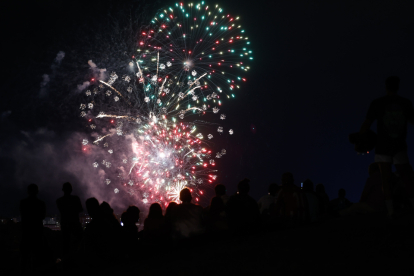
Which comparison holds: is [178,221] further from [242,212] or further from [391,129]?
[391,129]

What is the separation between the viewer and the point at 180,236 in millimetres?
6219

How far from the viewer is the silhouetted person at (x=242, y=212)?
6180 millimetres

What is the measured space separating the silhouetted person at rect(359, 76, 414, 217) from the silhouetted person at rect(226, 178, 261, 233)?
214cm

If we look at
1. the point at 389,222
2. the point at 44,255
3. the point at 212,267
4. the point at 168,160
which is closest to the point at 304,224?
the point at 389,222

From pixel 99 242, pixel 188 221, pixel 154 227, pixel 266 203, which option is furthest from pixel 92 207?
pixel 266 203

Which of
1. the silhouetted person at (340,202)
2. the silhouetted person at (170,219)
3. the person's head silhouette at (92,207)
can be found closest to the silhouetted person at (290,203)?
the silhouetted person at (170,219)

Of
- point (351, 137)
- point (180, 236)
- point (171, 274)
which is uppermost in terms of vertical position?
point (351, 137)

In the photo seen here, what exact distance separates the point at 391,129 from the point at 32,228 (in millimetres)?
5817

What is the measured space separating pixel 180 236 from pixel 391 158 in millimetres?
3277

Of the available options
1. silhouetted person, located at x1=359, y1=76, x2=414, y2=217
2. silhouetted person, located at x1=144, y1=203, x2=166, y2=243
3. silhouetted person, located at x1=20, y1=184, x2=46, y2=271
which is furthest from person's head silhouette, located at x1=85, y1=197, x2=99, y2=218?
silhouetted person, located at x1=359, y1=76, x2=414, y2=217

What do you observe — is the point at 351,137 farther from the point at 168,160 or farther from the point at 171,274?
the point at 168,160

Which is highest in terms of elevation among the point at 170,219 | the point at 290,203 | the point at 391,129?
the point at 391,129

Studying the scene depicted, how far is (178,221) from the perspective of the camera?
6.34 meters

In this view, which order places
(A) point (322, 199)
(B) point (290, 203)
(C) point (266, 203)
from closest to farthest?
(B) point (290, 203)
(C) point (266, 203)
(A) point (322, 199)
